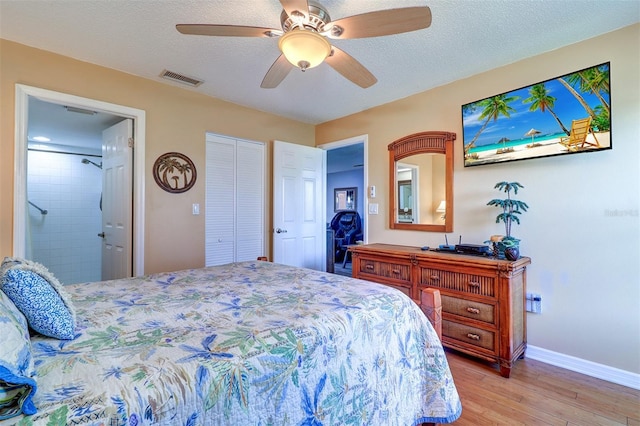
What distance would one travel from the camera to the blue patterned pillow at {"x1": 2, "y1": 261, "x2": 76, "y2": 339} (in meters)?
0.88

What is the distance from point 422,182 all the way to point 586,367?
1.93 metres

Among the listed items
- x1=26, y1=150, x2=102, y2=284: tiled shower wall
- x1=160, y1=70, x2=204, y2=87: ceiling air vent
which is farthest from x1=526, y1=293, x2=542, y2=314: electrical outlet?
x1=26, y1=150, x2=102, y2=284: tiled shower wall

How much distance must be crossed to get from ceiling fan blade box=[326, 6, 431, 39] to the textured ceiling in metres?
0.32

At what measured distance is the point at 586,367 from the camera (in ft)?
6.93

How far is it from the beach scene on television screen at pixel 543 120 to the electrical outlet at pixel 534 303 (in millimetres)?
1119

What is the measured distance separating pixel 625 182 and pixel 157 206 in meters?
3.80

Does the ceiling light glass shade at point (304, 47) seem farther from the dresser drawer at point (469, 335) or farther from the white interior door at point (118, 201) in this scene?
the dresser drawer at point (469, 335)

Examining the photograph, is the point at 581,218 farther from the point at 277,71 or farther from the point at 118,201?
the point at 118,201

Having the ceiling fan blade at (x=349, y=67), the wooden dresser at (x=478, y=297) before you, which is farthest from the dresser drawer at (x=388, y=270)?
the ceiling fan blade at (x=349, y=67)

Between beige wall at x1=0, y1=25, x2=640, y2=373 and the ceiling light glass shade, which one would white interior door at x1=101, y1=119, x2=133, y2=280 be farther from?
the ceiling light glass shade

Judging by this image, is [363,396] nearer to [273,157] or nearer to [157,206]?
[157,206]

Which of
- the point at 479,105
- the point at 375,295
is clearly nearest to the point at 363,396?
the point at 375,295

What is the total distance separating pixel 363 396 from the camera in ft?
→ 3.70

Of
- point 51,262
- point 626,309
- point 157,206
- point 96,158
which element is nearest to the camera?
point 626,309
